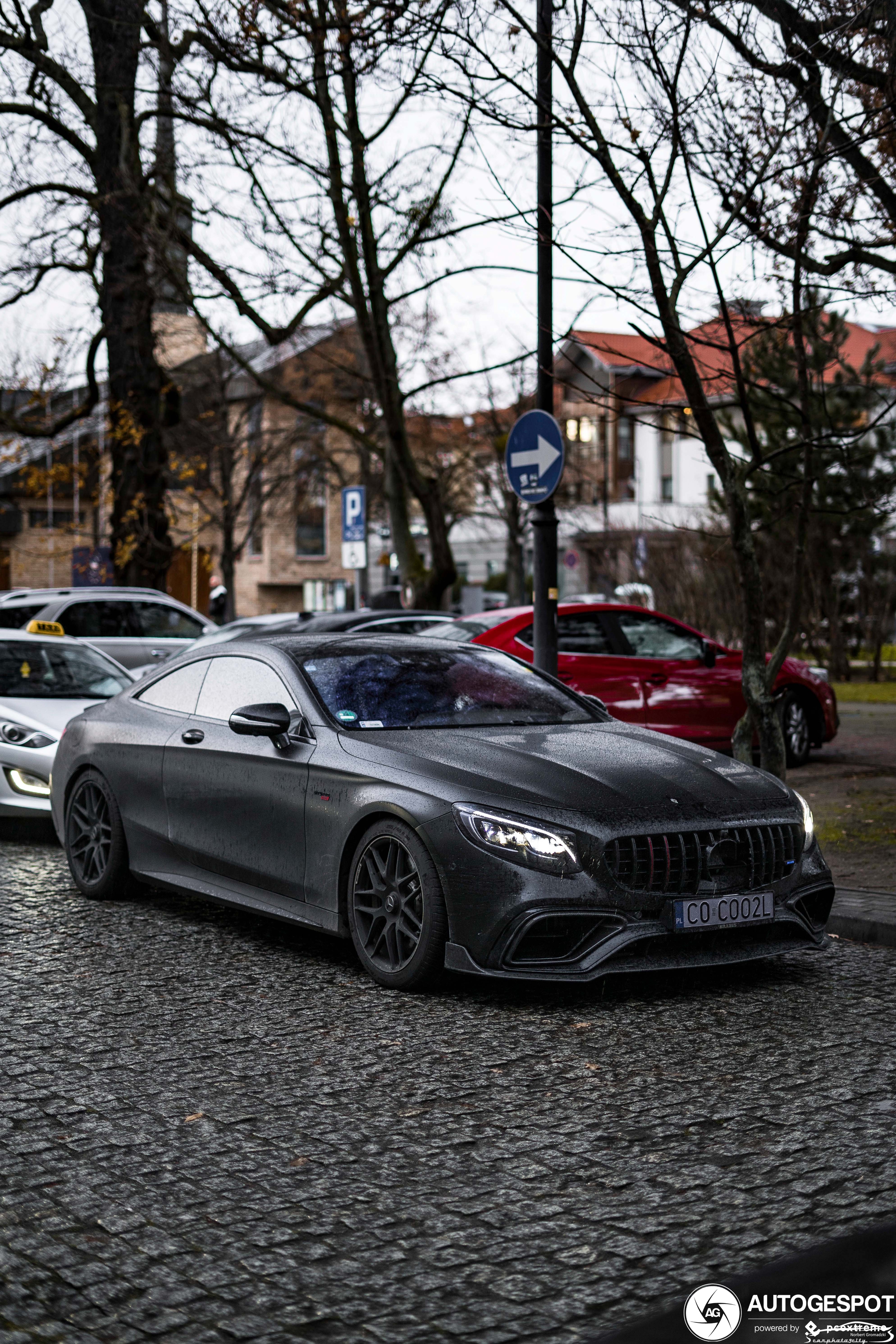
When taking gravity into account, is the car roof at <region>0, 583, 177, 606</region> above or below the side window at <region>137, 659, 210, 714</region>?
above

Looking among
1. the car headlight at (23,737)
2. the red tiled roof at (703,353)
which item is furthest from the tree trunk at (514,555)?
the car headlight at (23,737)

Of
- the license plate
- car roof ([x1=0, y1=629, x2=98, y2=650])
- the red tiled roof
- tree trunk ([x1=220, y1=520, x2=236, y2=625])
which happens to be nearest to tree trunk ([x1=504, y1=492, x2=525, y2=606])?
tree trunk ([x1=220, y1=520, x2=236, y2=625])

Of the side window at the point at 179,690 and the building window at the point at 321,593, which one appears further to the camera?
the building window at the point at 321,593

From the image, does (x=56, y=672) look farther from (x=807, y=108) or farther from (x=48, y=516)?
(x=48, y=516)

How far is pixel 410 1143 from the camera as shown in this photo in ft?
14.5

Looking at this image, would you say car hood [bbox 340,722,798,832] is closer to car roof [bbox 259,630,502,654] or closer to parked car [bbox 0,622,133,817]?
car roof [bbox 259,630,502,654]

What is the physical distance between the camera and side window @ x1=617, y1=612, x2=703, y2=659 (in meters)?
13.9

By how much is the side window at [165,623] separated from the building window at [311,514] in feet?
104

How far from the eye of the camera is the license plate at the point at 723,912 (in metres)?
5.90

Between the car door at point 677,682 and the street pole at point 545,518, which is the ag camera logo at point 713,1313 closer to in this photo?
the street pole at point 545,518

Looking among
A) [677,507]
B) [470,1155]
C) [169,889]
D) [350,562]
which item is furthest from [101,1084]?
[677,507]

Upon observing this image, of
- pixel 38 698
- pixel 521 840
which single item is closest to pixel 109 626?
pixel 38 698

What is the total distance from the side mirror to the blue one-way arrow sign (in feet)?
16.6

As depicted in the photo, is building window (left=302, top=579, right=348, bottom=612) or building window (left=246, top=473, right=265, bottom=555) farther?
building window (left=302, top=579, right=348, bottom=612)
